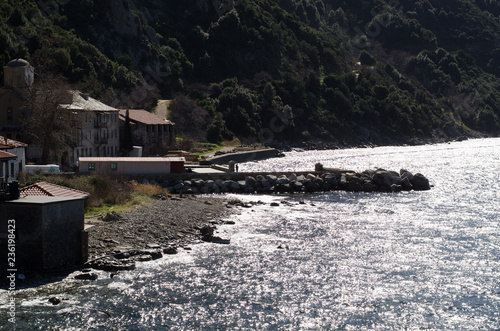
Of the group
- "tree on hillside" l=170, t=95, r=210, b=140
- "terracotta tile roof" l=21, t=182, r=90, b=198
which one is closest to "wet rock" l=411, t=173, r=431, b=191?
"terracotta tile roof" l=21, t=182, r=90, b=198

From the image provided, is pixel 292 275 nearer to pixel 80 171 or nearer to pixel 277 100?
pixel 80 171

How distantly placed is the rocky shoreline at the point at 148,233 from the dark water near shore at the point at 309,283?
125 cm

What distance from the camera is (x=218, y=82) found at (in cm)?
15300

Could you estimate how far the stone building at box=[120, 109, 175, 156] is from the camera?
92062mm

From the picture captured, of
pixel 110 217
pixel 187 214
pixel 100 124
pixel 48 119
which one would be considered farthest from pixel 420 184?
pixel 48 119

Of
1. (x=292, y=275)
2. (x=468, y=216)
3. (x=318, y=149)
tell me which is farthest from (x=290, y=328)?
(x=318, y=149)

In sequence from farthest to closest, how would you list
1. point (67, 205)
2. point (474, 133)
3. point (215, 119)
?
point (474, 133)
point (215, 119)
point (67, 205)

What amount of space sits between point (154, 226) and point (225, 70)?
118106 mm

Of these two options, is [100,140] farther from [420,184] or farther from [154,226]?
[420,184]

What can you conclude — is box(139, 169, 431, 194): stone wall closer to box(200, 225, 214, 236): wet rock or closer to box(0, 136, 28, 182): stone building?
box(0, 136, 28, 182): stone building

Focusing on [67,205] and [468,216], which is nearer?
[67,205]

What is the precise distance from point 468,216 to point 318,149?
84.2m

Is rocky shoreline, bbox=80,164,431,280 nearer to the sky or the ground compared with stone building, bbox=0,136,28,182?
nearer to the ground

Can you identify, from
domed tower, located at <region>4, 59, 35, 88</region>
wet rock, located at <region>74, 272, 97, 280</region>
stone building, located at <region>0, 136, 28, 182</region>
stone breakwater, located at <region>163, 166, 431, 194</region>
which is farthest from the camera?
domed tower, located at <region>4, 59, 35, 88</region>
